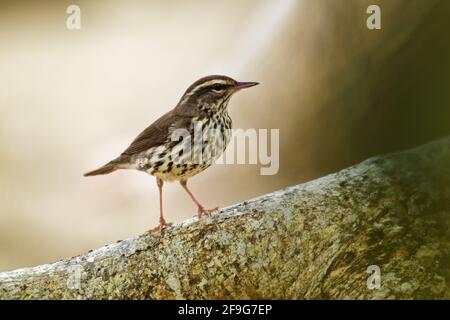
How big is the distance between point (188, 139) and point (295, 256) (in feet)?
3.26

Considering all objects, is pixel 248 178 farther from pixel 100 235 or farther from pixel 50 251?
pixel 50 251

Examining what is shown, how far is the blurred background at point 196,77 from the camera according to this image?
4430 mm

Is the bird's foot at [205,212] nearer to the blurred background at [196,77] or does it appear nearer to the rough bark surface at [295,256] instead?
the rough bark surface at [295,256]

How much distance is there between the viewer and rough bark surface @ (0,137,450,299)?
3.24 meters

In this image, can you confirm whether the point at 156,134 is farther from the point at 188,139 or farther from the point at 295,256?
the point at 295,256

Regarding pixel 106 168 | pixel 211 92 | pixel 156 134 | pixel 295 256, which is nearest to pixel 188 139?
pixel 156 134

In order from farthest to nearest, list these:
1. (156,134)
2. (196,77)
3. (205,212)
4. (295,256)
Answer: (196,77) < (156,134) < (205,212) < (295,256)

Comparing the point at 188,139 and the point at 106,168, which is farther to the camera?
the point at 106,168

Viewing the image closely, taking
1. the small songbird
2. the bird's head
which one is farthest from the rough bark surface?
the bird's head

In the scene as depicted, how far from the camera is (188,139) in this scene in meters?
3.72

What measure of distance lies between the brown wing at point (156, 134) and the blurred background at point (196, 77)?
66cm

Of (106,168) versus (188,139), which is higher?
(188,139)

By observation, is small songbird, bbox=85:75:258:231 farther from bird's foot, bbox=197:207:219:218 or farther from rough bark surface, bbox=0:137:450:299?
rough bark surface, bbox=0:137:450:299

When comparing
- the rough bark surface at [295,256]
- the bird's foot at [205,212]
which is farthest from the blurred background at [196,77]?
the rough bark surface at [295,256]
